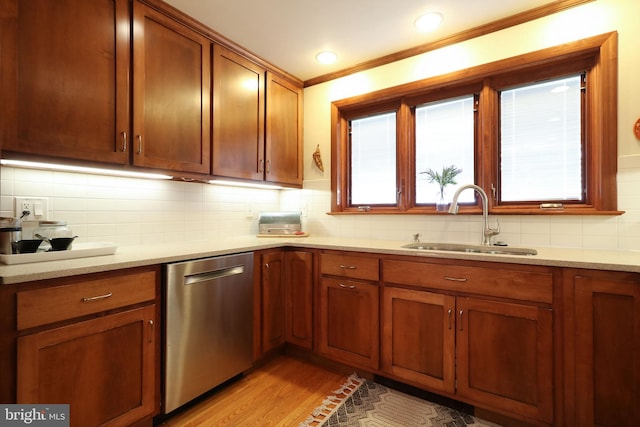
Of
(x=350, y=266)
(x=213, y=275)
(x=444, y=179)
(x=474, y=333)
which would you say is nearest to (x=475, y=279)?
(x=474, y=333)

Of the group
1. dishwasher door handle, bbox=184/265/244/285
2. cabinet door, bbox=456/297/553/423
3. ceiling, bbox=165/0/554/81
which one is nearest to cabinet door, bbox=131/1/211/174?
ceiling, bbox=165/0/554/81

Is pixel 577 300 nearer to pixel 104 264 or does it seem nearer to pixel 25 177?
pixel 104 264

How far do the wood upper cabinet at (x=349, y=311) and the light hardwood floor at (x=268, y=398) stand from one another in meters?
0.19

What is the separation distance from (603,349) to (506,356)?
39 cm

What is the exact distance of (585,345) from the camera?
4.58 ft

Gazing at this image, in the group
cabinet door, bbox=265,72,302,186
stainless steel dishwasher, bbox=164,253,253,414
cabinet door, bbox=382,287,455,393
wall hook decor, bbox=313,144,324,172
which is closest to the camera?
stainless steel dishwasher, bbox=164,253,253,414

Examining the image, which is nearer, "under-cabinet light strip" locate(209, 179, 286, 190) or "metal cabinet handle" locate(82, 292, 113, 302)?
"metal cabinet handle" locate(82, 292, 113, 302)

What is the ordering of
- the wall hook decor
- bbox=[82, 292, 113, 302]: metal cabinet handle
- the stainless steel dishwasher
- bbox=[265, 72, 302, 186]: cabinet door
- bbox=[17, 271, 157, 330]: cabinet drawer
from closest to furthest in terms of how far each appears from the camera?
bbox=[17, 271, 157, 330]: cabinet drawer, bbox=[82, 292, 113, 302]: metal cabinet handle, the stainless steel dishwasher, bbox=[265, 72, 302, 186]: cabinet door, the wall hook decor

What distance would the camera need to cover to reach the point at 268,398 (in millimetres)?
1873

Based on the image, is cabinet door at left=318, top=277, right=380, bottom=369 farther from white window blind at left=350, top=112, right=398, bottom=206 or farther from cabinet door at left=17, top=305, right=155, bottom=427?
cabinet door at left=17, top=305, right=155, bottom=427

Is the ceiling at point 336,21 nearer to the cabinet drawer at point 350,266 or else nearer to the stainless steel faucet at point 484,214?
the stainless steel faucet at point 484,214

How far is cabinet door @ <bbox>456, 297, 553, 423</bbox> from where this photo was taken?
1.48m

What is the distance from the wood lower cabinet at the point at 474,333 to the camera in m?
1.50

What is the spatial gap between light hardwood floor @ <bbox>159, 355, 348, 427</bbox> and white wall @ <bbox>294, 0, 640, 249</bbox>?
115cm
